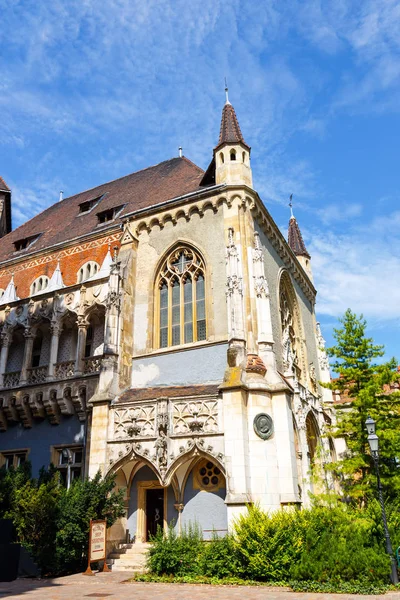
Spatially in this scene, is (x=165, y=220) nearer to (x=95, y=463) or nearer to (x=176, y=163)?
(x=176, y=163)

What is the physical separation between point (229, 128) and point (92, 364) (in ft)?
37.0

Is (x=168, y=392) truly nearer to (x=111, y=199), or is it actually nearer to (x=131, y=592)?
(x=131, y=592)

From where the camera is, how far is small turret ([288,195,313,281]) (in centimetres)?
3033

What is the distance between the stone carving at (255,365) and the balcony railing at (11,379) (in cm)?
1062

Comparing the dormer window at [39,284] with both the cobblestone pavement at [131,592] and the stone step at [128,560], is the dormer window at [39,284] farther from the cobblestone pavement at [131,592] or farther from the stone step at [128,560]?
the cobblestone pavement at [131,592]

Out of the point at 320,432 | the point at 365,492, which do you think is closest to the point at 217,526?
the point at 365,492

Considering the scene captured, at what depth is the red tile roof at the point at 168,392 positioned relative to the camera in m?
15.1

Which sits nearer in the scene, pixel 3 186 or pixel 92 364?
pixel 92 364

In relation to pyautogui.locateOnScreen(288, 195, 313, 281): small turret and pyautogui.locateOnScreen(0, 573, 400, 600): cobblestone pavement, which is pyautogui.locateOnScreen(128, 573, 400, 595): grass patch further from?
pyautogui.locateOnScreen(288, 195, 313, 281): small turret

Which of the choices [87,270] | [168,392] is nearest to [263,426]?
[168,392]

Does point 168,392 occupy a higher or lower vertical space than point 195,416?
higher

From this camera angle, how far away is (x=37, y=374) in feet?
66.0

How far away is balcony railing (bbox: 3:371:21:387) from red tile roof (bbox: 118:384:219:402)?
20.1ft

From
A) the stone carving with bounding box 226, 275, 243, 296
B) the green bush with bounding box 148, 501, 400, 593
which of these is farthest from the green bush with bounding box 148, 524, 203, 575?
the stone carving with bounding box 226, 275, 243, 296
